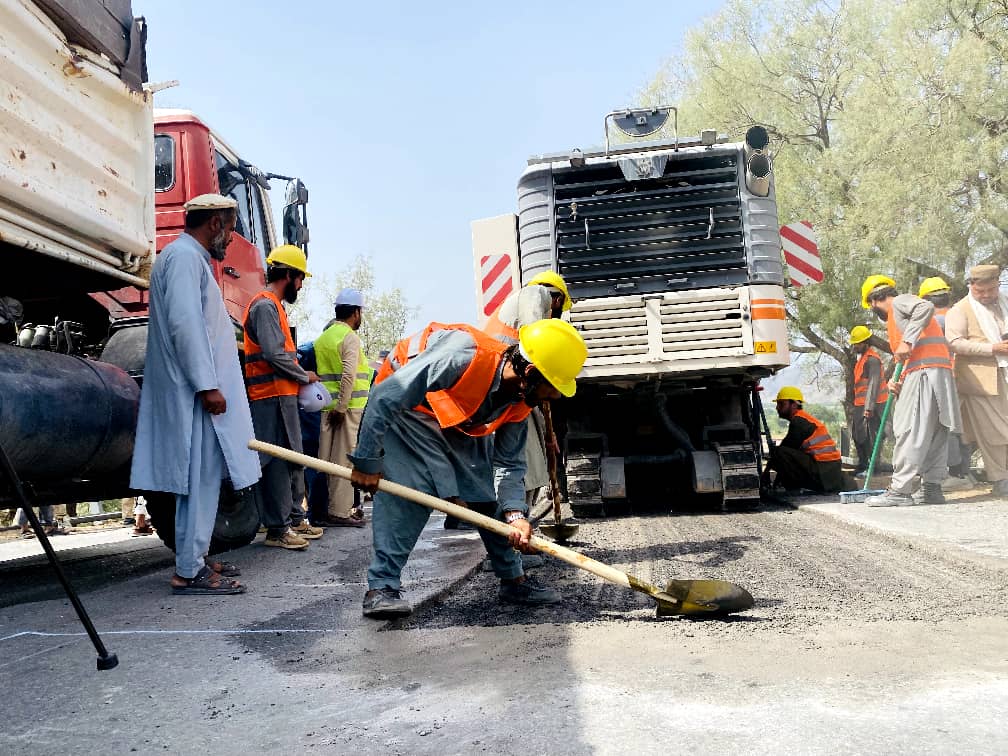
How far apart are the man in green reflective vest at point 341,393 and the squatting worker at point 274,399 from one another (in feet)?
4.03

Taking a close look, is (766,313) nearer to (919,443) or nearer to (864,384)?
(919,443)

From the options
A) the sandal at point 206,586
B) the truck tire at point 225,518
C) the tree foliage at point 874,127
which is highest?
the tree foliage at point 874,127

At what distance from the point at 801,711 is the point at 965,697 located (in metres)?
0.47

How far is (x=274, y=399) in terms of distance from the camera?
223 inches

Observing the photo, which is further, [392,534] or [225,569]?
[225,569]

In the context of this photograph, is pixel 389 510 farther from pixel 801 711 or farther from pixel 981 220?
pixel 981 220

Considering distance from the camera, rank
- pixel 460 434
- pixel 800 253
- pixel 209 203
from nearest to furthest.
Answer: pixel 460 434, pixel 209 203, pixel 800 253

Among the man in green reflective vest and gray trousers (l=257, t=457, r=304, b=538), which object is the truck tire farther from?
the man in green reflective vest

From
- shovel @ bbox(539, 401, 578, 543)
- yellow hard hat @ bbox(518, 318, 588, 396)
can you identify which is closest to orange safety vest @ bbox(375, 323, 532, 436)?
yellow hard hat @ bbox(518, 318, 588, 396)

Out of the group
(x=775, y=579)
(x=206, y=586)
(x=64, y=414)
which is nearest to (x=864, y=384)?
(x=775, y=579)

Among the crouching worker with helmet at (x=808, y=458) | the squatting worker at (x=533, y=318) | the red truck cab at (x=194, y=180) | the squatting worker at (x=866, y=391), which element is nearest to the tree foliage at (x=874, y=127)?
the squatting worker at (x=866, y=391)

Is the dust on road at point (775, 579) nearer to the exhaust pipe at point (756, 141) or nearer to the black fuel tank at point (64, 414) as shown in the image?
the black fuel tank at point (64, 414)

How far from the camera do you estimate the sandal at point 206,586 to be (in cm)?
423

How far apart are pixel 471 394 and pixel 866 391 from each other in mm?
7143
